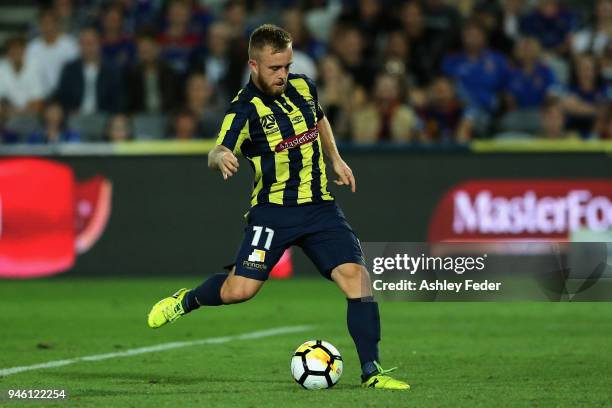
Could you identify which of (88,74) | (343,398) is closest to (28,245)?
(88,74)

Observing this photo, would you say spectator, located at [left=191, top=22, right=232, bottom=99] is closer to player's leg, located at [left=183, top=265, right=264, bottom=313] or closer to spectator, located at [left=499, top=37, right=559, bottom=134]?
spectator, located at [left=499, top=37, right=559, bottom=134]

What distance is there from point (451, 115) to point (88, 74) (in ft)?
14.4

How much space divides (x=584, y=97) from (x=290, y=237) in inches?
357

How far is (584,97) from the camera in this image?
51.1 feet

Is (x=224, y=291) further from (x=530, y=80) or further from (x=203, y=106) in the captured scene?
(x=530, y=80)

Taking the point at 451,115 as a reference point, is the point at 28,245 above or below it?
below

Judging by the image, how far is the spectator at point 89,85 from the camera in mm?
15797

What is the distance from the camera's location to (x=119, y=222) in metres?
14.1

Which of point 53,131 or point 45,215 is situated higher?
point 53,131

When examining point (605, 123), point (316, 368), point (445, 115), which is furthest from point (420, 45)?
point (316, 368)

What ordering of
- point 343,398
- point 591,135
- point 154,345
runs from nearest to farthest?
point 343,398
point 154,345
point 591,135

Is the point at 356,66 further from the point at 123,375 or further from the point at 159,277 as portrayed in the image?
the point at 123,375

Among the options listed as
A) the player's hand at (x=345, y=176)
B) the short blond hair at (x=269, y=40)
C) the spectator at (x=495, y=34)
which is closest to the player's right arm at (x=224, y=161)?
the short blond hair at (x=269, y=40)

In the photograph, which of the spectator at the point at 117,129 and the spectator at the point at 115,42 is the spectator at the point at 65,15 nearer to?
the spectator at the point at 115,42
